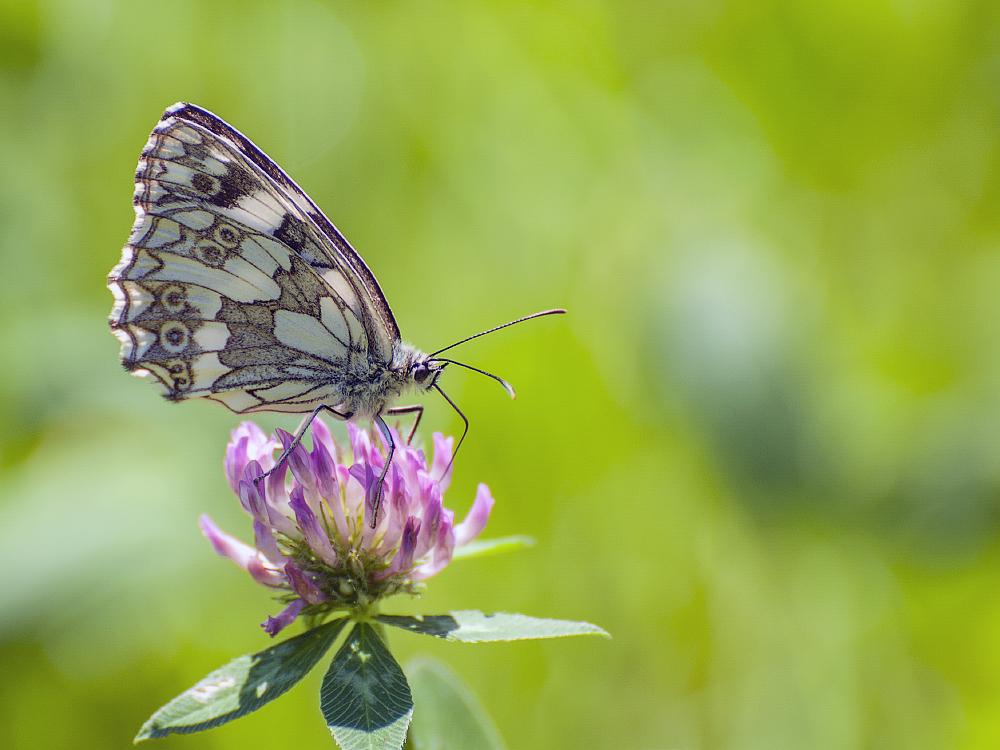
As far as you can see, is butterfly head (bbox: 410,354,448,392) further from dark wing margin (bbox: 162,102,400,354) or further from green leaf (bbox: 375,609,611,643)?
green leaf (bbox: 375,609,611,643)

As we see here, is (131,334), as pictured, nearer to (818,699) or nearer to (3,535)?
(3,535)

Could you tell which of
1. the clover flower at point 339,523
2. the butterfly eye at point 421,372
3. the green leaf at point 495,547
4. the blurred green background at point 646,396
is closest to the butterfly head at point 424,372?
the butterfly eye at point 421,372

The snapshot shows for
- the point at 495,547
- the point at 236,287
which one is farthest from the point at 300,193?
the point at 495,547

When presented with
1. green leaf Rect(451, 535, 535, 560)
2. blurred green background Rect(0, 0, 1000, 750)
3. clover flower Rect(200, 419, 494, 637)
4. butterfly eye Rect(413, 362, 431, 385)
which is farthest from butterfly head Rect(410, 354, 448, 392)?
blurred green background Rect(0, 0, 1000, 750)

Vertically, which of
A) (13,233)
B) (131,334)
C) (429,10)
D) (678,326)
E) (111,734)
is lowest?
(111,734)

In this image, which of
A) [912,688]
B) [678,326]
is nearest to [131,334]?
[678,326]

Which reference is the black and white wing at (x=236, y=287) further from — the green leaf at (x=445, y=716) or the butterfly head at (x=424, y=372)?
the green leaf at (x=445, y=716)

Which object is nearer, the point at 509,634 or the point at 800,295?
the point at 509,634

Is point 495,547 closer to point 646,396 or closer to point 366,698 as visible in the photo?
point 366,698
